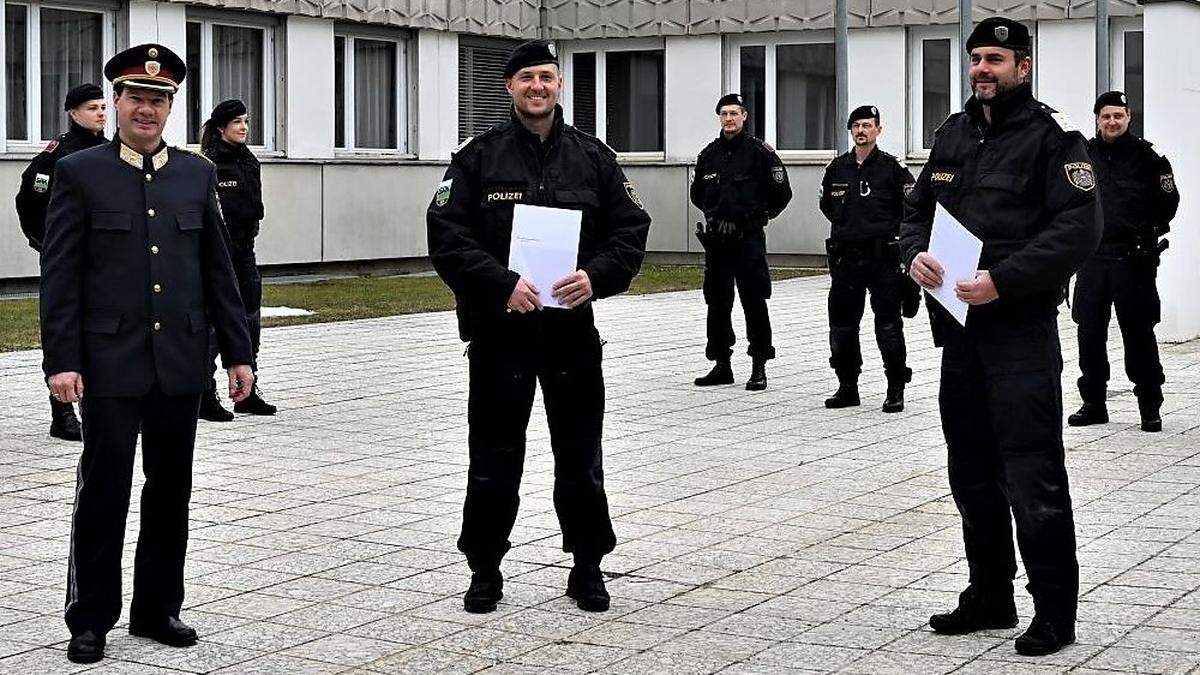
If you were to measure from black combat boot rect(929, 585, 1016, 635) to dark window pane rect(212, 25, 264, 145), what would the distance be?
786 inches

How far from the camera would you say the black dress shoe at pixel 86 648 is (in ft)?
20.2

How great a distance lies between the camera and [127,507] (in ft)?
21.1

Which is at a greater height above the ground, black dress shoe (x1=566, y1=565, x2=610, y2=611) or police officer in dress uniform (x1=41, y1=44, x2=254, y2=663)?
police officer in dress uniform (x1=41, y1=44, x2=254, y2=663)

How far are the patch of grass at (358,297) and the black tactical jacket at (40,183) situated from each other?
583 cm

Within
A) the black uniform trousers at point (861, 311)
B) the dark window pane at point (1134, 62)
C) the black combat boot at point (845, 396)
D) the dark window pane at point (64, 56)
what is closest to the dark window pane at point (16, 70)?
the dark window pane at point (64, 56)

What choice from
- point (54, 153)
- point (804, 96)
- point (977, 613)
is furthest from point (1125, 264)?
point (804, 96)

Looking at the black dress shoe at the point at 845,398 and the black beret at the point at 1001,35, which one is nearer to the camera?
the black beret at the point at 1001,35

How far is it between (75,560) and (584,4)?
986 inches

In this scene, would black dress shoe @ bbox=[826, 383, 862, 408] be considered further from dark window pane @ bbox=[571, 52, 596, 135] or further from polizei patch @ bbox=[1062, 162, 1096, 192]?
dark window pane @ bbox=[571, 52, 596, 135]

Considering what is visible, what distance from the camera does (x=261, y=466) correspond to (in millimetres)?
10375

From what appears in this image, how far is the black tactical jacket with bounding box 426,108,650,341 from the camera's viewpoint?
690cm

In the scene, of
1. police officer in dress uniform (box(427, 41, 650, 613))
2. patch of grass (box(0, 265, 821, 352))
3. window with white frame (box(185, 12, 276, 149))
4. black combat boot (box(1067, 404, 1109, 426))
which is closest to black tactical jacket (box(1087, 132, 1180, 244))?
black combat boot (box(1067, 404, 1109, 426))

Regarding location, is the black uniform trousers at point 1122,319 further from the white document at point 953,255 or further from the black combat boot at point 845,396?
the white document at point 953,255

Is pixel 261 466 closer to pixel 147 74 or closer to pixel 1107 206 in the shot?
pixel 147 74
